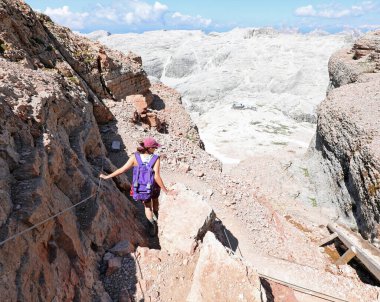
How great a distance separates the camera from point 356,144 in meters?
16.6

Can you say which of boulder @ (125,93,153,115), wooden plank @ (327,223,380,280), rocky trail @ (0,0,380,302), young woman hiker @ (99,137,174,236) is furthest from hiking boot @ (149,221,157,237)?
boulder @ (125,93,153,115)

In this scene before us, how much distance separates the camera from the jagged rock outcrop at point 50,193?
18.8 feet

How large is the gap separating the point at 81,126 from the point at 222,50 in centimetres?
10389

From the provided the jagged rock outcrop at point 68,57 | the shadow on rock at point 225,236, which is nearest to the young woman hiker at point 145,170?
the shadow on rock at point 225,236

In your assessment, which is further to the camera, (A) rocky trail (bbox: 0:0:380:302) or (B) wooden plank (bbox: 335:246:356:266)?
(B) wooden plank (bbox: 335:246:356:266)

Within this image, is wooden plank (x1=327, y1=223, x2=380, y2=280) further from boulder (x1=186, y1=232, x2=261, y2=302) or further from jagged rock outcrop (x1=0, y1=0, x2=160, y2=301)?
jagged rock outcrop (x1=0, y1=0, x2=160, y2=301)

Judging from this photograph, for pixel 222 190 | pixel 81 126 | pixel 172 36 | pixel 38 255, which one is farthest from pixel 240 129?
pixel 172 36

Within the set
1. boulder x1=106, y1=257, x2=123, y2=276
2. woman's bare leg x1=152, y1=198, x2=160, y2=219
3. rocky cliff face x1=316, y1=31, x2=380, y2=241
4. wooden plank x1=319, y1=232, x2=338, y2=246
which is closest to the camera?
boulder x1=106, y1=257, x2=123, y2=276

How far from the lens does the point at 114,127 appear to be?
1902cm

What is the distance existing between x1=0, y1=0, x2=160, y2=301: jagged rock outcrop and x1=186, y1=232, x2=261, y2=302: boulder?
2.14 meters

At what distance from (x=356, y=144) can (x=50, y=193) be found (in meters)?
15.1

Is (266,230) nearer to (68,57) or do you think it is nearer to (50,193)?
(50,193)

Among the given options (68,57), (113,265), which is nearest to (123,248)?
(113,265)

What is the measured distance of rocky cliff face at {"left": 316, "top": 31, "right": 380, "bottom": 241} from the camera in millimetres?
14766
